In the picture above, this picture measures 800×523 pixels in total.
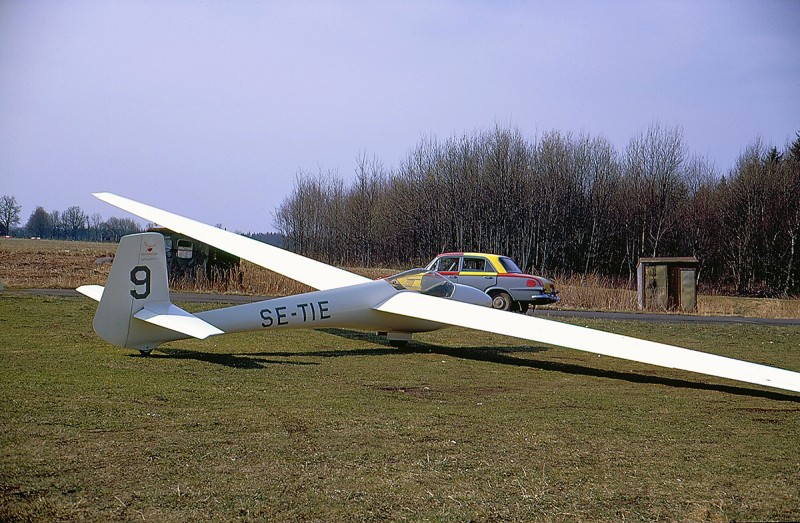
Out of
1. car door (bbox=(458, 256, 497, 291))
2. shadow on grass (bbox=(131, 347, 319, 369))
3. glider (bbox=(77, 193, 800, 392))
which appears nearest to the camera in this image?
glider (bbox=(77, 193, 800, 392))

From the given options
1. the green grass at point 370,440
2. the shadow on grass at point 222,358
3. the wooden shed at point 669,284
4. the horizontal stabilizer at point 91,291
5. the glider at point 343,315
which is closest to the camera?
the green grass at point 370,440

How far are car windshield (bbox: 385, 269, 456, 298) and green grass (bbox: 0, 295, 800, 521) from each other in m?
2.12

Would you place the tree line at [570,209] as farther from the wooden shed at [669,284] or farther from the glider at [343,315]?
the glider at [343,315]

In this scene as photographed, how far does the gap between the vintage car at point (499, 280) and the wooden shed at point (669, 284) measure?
633 cm

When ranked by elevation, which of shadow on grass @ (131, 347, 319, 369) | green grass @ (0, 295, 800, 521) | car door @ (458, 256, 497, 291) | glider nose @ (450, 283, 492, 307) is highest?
car door @ (458, 256, 497, 291)

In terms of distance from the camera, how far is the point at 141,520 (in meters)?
3.71

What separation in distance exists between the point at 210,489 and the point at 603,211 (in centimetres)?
4305

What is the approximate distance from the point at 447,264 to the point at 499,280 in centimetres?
152

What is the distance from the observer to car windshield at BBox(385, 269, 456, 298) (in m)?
12.5

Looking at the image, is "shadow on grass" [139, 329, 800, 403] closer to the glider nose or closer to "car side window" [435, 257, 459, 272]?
the glider nose

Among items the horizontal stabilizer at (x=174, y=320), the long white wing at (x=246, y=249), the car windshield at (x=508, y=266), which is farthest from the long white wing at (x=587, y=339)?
the car windshield at (x=508, y=266)

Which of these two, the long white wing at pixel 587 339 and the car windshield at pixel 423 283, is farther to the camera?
the car windshield at pixel 423 283

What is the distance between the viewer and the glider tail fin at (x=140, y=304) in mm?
8797

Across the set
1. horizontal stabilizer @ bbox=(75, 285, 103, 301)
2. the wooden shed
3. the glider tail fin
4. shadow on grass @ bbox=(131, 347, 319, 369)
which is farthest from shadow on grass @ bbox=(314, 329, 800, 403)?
the wooden shed
